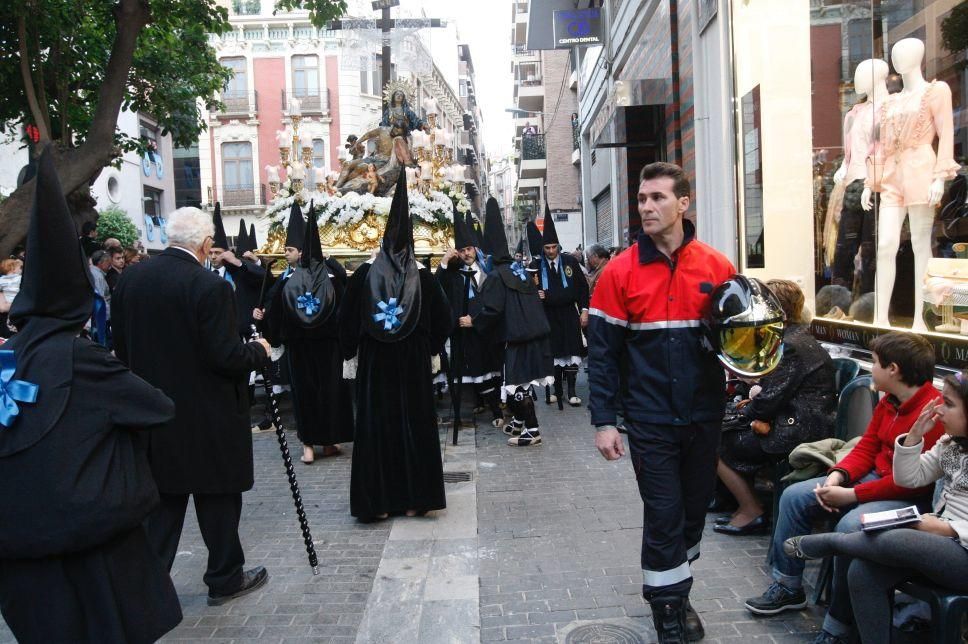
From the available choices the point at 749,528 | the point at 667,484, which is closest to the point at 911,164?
the point at 749,528

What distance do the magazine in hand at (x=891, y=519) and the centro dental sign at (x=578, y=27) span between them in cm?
1622

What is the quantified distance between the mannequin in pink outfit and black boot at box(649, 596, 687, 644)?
2898 mm

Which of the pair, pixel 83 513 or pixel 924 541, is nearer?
pixel 83 513

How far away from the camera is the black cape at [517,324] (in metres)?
8.14

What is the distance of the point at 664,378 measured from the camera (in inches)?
140

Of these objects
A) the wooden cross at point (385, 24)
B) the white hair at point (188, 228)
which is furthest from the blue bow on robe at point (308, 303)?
the wooden cross at point (385, 24)

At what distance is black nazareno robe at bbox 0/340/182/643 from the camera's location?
2.53 meters

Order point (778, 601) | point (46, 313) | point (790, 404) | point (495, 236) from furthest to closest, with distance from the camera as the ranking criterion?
1. point (495, 236)
2. point (790, 404)
3. point (778, 601)
4. point (46, 313)

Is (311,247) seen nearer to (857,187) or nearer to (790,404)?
(790,404)

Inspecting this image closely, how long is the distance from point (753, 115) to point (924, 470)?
6.00 metres

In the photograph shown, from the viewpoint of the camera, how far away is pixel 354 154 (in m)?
13.2

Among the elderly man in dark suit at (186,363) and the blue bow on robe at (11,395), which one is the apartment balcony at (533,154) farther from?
the blue bow on robe at (11,395)

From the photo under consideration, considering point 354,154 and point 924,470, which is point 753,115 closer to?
point 924,470

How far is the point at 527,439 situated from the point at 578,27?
12.9m
